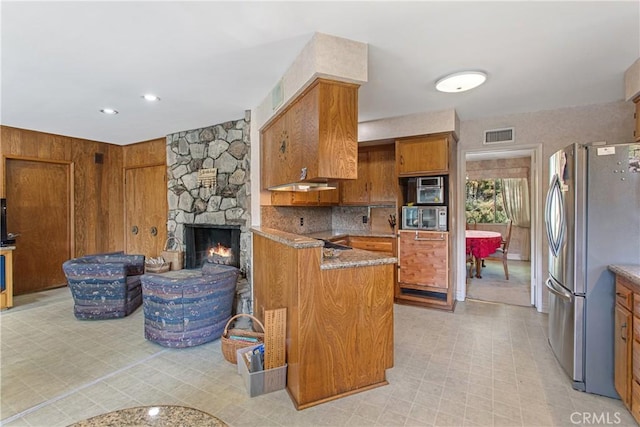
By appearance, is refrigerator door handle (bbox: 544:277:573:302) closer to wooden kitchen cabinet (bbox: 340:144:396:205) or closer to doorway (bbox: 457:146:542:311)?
doorway (bbox: 457:146:542:311)

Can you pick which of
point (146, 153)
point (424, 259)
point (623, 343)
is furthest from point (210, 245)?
point (623, 343)

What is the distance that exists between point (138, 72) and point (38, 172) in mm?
3533

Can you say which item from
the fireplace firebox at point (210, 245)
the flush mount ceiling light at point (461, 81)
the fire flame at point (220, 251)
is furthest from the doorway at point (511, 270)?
the fire flame at point (220, 251)

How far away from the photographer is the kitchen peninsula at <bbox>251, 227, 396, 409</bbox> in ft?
6.58

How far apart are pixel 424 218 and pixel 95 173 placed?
5.61m

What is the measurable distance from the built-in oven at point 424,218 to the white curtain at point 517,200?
14.6 ft

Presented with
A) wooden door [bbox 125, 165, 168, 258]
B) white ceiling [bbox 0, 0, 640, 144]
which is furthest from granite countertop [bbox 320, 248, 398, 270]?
wooden door [bbox 125, 165, 168, 258]

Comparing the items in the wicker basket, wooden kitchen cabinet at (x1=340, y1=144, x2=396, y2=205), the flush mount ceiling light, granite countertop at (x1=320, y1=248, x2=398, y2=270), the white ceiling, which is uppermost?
the white ceiling

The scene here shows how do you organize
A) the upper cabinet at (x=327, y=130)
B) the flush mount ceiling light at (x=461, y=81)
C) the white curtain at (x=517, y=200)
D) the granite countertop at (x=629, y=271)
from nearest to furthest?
1. the granite countertop at (x=629, y=271)
2. the upper cabinet at (x=327, y=130)
3. the flush mount ceiling light at (x=461, y=81)
4. the white curtain at (x=517, y=200)

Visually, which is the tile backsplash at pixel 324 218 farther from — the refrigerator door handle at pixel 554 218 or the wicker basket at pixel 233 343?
the refrigerator door handle at pixel 554 218

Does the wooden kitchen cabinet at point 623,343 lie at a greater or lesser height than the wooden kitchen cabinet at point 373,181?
lesser

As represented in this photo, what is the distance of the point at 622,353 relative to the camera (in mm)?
1951

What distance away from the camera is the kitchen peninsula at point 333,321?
6.58 feet

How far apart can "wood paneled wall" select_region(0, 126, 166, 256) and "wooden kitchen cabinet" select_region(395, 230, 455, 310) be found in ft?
14.1
